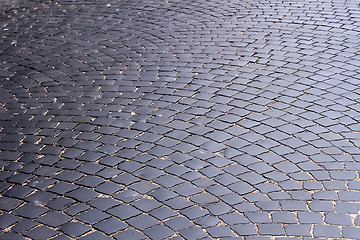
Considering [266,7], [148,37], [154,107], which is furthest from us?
[266,7]

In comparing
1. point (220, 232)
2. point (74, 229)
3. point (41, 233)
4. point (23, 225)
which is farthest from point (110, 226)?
point (220, 232)

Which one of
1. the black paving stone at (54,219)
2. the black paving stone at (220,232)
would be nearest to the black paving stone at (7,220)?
the black paving stone at (54,219)

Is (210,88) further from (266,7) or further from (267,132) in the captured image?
(266,7)

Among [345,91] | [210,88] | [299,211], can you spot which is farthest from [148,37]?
[299,211]

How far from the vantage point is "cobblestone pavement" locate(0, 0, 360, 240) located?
4.57 meters

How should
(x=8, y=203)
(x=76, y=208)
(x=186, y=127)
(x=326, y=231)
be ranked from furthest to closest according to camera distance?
(x=186, y=127) → (x=8, y=203) → (x=76, y=208) → (x=326, y=231)

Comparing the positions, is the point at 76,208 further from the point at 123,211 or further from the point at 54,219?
the point at 123,211

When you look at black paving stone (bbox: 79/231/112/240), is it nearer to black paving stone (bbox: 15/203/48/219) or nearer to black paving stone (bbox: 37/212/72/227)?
black paving stone (bbox: 37/212/72/227)

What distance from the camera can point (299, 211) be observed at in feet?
14.9

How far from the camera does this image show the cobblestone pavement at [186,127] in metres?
4.57

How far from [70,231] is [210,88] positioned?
3.11 m

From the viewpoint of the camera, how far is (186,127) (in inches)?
237

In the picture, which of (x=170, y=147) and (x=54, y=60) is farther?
(x=54, y=60)

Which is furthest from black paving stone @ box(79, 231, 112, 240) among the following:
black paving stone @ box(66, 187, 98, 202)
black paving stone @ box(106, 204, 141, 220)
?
black paving stone @ box(66, 187, 98, 202)
